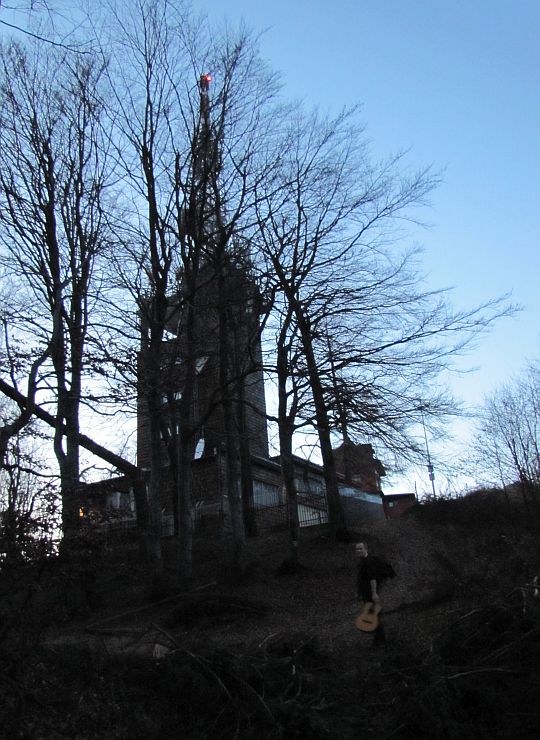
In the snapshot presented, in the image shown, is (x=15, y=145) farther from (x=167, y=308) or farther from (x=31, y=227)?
(x=167, y=308)

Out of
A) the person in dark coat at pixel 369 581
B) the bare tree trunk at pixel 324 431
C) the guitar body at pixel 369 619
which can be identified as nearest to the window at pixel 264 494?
the bare tree trunk at pixel 324 431

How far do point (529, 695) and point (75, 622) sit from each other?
9.83m

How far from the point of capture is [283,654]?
7.93 meters

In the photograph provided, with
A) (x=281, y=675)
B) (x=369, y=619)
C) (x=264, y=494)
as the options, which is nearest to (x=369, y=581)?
(x=369, y=619)

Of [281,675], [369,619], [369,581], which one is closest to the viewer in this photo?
[281,675]

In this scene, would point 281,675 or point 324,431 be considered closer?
point 281,675

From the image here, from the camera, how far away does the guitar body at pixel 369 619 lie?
8727 millimetres

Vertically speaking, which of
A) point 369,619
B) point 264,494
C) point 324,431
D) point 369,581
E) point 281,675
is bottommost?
point 281,675

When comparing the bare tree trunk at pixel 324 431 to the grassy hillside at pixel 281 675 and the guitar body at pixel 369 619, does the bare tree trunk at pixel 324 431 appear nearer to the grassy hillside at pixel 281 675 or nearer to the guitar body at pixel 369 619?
the grassy hillside at pixel 281 675

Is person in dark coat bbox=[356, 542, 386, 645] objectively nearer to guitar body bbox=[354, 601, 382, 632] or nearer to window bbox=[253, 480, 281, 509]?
guitar body bbox=[354, 601, 382, 632]

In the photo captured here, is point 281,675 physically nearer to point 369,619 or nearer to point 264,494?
point 369,619

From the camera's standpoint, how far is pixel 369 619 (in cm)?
880

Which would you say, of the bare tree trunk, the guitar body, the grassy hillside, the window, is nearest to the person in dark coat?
the guitar body

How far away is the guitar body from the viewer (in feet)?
28.6
